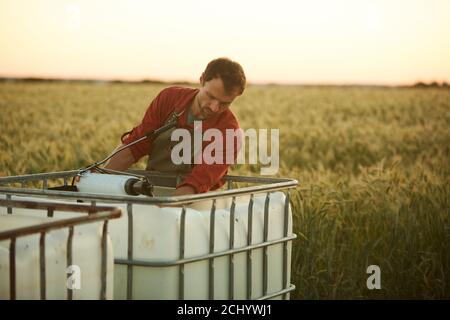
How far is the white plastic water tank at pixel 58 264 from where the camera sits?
2.72m

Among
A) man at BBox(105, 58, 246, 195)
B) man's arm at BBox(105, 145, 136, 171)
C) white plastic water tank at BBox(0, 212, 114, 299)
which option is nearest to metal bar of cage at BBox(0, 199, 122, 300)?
white plastic water tank at BBox(0, 212, 114, 299)

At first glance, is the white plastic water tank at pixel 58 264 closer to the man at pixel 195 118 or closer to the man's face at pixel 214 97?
the man at pixel 195 118

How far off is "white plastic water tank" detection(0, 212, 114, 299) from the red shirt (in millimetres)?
930

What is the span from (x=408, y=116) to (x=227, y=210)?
1870 cm

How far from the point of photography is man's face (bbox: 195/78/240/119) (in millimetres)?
3889

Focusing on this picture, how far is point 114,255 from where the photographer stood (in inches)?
127

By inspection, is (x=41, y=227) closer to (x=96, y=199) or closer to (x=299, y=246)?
(x=96, y=199)

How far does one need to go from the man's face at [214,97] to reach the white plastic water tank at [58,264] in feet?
3.67

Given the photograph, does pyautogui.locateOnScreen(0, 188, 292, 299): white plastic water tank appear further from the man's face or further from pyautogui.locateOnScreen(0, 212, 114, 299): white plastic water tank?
the man's face

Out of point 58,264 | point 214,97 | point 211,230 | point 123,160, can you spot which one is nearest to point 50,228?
point 58,264

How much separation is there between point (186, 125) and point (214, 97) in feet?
0.77

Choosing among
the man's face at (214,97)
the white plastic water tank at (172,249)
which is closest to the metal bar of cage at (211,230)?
the white plastic water tank at (172,249)

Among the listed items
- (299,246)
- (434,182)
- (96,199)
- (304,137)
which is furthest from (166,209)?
(304,137)

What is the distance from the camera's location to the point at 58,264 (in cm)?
279
